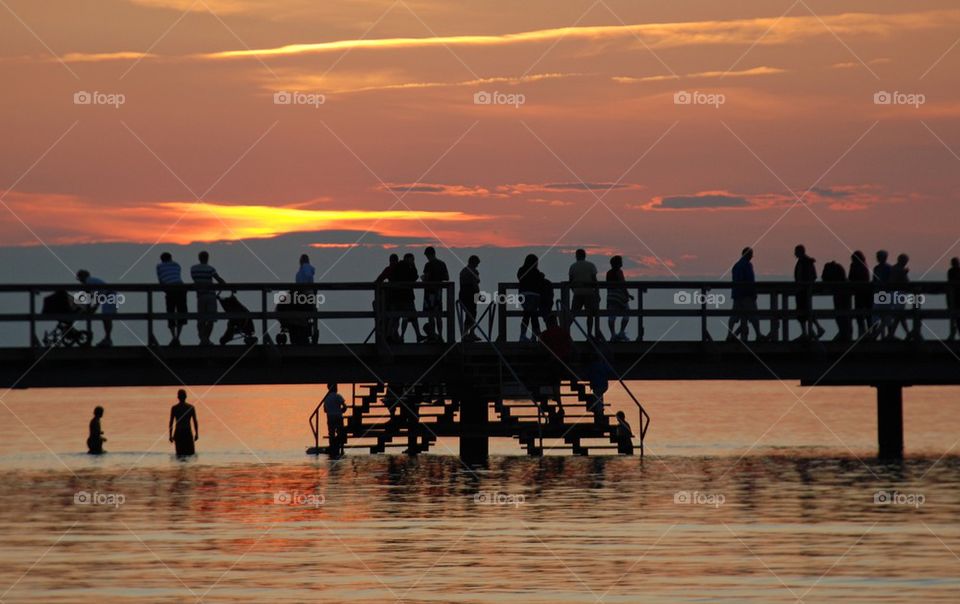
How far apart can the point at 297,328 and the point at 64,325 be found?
432cm

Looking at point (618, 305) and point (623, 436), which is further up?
point (618, 305)

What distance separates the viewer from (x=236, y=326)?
33.5 metres

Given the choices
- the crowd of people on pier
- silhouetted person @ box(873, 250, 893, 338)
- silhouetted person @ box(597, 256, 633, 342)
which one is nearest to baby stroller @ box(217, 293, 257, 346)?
the crowd of people on pier

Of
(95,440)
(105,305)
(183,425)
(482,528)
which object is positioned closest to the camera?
(482,528)

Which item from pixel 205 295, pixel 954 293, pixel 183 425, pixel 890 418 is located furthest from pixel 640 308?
pixel 183 425

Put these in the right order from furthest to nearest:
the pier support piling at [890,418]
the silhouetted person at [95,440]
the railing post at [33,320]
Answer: the silhouetted person at [95,440], the pier support piling at [890,418], the railing post at [33,320]

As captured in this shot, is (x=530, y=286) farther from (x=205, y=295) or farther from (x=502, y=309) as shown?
(x=205, y=295)

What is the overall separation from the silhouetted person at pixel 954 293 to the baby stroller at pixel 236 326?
13671mm

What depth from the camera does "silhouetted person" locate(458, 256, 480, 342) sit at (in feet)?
113

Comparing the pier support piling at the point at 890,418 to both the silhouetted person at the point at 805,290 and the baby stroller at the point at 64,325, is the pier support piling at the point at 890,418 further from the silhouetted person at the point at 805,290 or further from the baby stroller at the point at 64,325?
the baby stroller at the point at 64,325

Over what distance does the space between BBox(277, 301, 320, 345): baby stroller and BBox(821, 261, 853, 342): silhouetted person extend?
33.1 ft

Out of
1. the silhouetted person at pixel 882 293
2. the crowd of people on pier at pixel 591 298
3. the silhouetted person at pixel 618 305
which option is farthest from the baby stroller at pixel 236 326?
A: the silhouetted person at pixel 882 293

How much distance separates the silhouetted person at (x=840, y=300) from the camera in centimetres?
3481

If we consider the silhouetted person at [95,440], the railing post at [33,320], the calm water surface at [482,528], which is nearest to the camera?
the calm water surface at [482,528]
